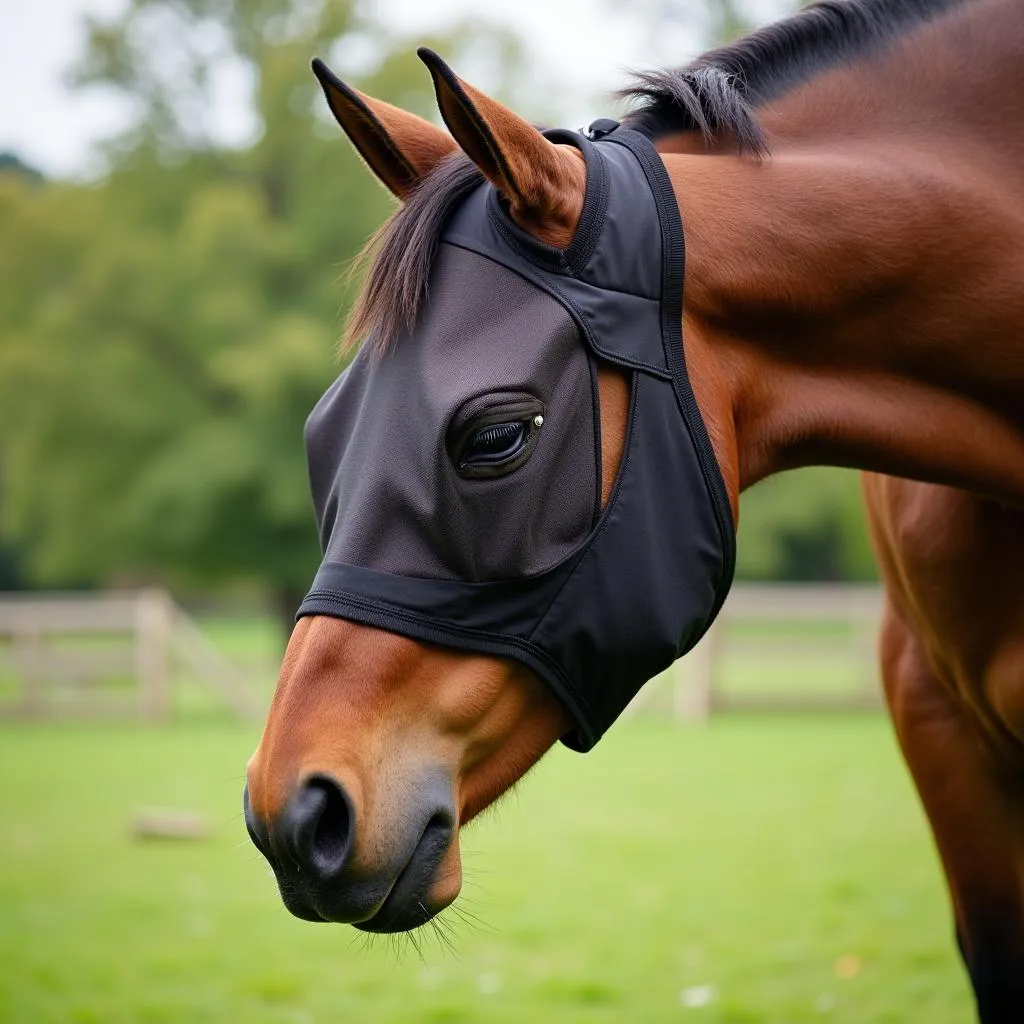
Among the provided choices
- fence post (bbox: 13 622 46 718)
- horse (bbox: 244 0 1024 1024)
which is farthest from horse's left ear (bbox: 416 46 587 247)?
fence post (bbox: 13 622 46 718)

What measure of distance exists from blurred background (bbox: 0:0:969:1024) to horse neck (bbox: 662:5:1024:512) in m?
0.74

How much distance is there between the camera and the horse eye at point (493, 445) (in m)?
1.94

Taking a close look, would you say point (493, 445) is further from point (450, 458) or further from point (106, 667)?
point (106, 667)

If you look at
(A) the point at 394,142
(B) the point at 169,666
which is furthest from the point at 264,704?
(A) the point at 394,142

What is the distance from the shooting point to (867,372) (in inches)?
91.3

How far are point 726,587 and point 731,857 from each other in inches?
222

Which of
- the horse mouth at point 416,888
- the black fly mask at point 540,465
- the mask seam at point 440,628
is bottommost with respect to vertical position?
the horse mouth at point 416,888

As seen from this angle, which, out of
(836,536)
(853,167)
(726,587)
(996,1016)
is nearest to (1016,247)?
(853,167)

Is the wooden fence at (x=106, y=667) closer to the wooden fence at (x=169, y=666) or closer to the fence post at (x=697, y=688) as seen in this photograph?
the wooden fence at (x=169, y=666)

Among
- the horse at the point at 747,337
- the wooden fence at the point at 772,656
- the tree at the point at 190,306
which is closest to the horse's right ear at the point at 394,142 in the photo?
the horse at the point at 747,337

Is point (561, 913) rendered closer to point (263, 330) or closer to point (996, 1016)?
point (996, 1016)

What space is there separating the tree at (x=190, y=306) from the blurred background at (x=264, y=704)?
62mm

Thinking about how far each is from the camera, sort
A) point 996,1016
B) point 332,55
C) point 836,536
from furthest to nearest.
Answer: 1. point 836,536
2. point 332,55
3. point 996,1016

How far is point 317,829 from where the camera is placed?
1850 mm
